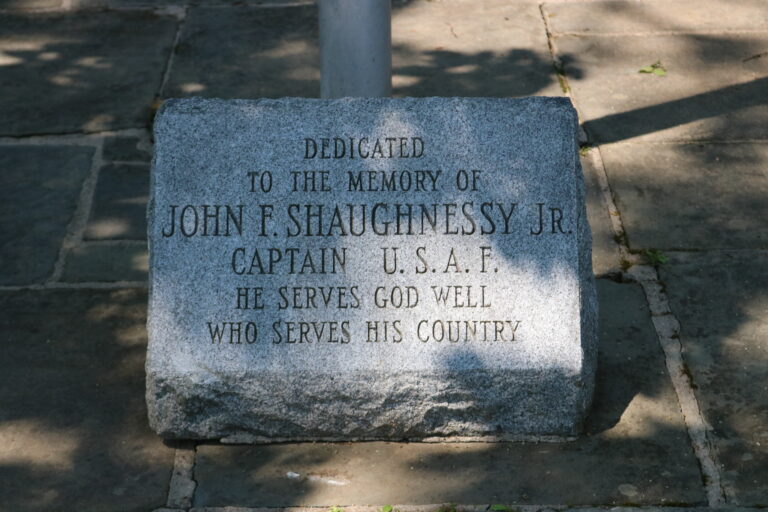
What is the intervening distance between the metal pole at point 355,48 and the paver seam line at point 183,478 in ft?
5.33

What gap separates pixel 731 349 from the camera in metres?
4.46

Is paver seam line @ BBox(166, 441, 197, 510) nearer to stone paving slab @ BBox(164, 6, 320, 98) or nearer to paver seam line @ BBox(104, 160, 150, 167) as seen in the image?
paver seam line @ BBox(104, 160, 150, 167)

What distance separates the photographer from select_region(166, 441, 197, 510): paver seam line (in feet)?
12.5

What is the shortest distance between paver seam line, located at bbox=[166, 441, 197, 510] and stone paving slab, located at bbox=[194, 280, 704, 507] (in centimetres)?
3

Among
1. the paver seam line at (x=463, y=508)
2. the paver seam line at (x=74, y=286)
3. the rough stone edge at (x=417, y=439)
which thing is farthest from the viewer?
the paver seam line at (x=74, y=286)

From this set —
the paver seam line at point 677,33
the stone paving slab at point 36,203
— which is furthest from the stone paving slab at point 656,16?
the stone paving slab at point 36,203

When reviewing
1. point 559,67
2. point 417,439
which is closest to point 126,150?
point 559,67

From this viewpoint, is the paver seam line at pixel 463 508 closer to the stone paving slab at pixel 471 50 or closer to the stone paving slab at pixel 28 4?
the stone paving slab at pixel 471 50

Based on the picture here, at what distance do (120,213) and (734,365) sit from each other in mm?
2844

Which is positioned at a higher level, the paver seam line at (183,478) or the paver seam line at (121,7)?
the paver seam line at (121,7)

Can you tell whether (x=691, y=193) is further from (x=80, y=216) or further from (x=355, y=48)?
(x=80, y=216)

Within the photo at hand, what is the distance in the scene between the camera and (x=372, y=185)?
13.3 ft

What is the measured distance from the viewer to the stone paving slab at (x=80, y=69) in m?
6.22

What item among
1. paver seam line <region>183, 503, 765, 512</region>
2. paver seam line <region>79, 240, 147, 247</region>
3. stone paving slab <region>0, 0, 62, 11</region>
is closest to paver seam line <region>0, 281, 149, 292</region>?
paver seam line <region>79, 240, 147, 247</region>
